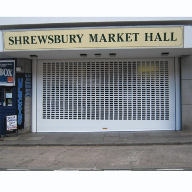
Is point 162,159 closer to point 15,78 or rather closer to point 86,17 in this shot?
point 86,17

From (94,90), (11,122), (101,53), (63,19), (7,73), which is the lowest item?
(11,122)

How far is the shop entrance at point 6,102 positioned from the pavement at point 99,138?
3.55 feet

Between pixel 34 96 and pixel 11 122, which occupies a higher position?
pixel 34 96

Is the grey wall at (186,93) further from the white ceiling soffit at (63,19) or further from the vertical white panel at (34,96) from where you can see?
the vertical white panel at (34,96)

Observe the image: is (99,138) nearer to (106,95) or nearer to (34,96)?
(106,95)

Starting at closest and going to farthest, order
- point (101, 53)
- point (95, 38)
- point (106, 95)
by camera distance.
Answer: point (95, 38)
point (101, 53)
point (106, 95)

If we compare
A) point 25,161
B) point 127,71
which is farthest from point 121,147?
point 127,71

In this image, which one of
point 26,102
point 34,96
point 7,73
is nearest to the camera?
point 7,73

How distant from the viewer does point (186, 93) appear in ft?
35.5

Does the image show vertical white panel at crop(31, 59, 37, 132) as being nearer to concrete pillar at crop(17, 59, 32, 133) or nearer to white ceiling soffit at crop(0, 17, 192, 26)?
concrete pillar at crop(17, 59, 32, 133)

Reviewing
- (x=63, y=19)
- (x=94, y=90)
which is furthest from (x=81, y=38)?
(x=94, y=90)

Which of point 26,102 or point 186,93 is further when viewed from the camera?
point 26,102

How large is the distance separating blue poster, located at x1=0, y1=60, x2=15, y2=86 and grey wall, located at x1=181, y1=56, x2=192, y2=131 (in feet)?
27.3

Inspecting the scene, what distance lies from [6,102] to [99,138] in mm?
5014
